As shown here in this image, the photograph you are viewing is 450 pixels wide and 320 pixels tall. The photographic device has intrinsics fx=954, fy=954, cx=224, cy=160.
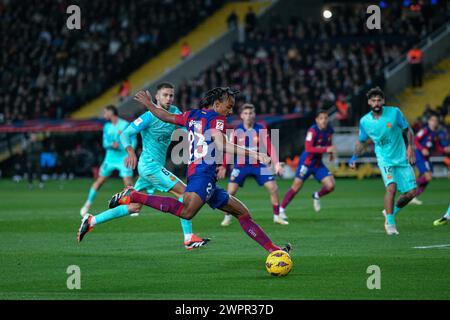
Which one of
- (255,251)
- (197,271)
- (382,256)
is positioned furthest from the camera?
(255,251)

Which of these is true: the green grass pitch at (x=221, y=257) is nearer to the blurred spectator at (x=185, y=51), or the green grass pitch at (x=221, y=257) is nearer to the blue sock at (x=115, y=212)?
the blue sock at (x=115, y=212)

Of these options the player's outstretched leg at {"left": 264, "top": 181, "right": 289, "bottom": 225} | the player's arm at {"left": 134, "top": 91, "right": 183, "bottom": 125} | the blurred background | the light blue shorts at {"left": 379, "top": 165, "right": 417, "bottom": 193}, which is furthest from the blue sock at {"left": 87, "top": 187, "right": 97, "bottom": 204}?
the blurred background

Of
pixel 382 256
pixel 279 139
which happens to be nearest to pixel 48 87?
pixel 279 139

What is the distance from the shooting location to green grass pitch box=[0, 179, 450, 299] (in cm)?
1065

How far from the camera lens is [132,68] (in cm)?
5328

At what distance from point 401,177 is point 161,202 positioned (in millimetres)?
5897

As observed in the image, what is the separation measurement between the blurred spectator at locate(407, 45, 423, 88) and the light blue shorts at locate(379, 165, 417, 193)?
27379 mm

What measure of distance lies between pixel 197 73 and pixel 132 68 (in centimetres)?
400

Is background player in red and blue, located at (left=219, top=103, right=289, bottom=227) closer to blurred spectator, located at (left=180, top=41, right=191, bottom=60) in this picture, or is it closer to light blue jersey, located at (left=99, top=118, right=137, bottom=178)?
light blue jersey, located at (left=99, top=118, right=137, bottom=178)

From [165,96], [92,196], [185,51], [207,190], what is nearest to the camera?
[207,190]

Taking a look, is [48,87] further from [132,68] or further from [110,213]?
[110,213]

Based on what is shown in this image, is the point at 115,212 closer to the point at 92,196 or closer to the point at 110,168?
the point at 92,196

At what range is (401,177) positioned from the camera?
55.6 feet

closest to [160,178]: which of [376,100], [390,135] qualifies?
[376,100]
